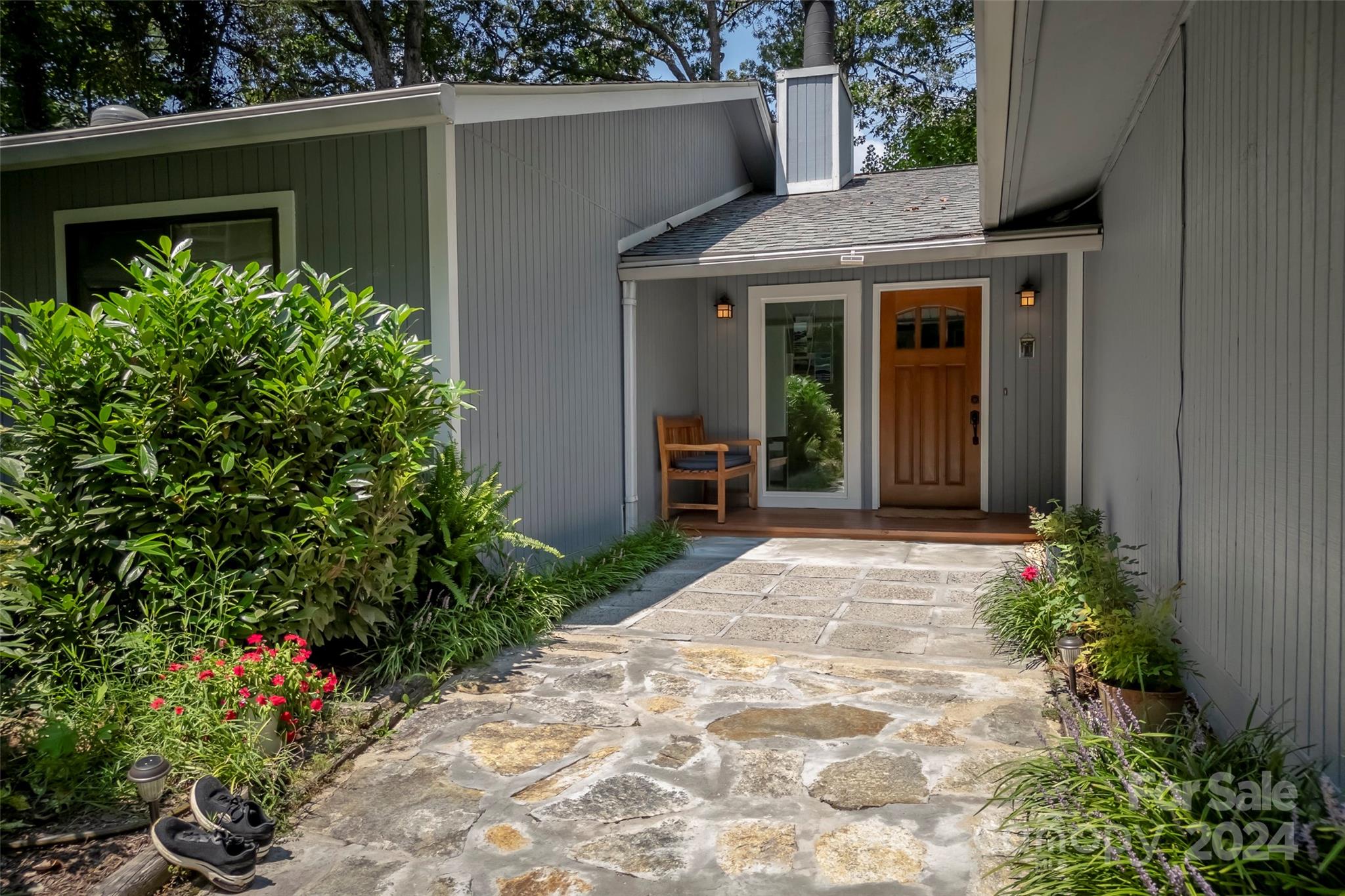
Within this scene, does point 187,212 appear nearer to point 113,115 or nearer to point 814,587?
point 113,115

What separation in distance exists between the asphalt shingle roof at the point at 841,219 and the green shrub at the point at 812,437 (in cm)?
148

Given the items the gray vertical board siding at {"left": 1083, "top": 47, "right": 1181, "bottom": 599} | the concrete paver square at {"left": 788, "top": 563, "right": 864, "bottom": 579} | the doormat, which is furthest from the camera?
the doormat

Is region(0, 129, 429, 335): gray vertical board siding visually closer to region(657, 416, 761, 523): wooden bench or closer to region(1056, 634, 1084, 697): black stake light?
region(657, 416, 761, 523): wooden bench

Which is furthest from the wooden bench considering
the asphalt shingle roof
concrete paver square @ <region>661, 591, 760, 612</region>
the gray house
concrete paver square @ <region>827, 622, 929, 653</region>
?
concrete paver square @ <region>827, 622, 929, 653</region>

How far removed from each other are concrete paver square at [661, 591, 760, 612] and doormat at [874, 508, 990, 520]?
9.86 feet

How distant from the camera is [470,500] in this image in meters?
4.29

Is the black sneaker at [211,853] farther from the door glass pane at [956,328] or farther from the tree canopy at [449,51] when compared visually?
the tree canopy at [449,51]

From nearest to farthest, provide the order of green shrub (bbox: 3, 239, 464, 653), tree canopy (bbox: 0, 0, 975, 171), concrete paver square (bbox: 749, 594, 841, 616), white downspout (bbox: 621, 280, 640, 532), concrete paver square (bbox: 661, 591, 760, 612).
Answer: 1. green shrub (bbox: 3, 239, 464, 653)
2. concrete paver square (bbox: 749, 594, 841, 616)
3. concrete paver square (bbox: 661, 591, 760, 612)
4. white downspout (bbox: 621, 280, 640, 532)
5. tree canopy (bbox: 0, 0, 975, 171)

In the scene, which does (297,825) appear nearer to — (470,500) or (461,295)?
(470,500)

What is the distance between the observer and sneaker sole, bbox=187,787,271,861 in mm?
2330

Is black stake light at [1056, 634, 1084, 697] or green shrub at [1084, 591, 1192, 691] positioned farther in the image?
black stake light at [1056, 634, 1084, 697]

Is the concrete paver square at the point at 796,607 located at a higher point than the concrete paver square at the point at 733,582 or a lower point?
lower

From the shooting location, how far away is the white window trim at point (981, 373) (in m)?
7.83

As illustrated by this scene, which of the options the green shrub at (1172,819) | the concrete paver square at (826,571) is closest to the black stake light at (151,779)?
the green shrub at (1172,819)
